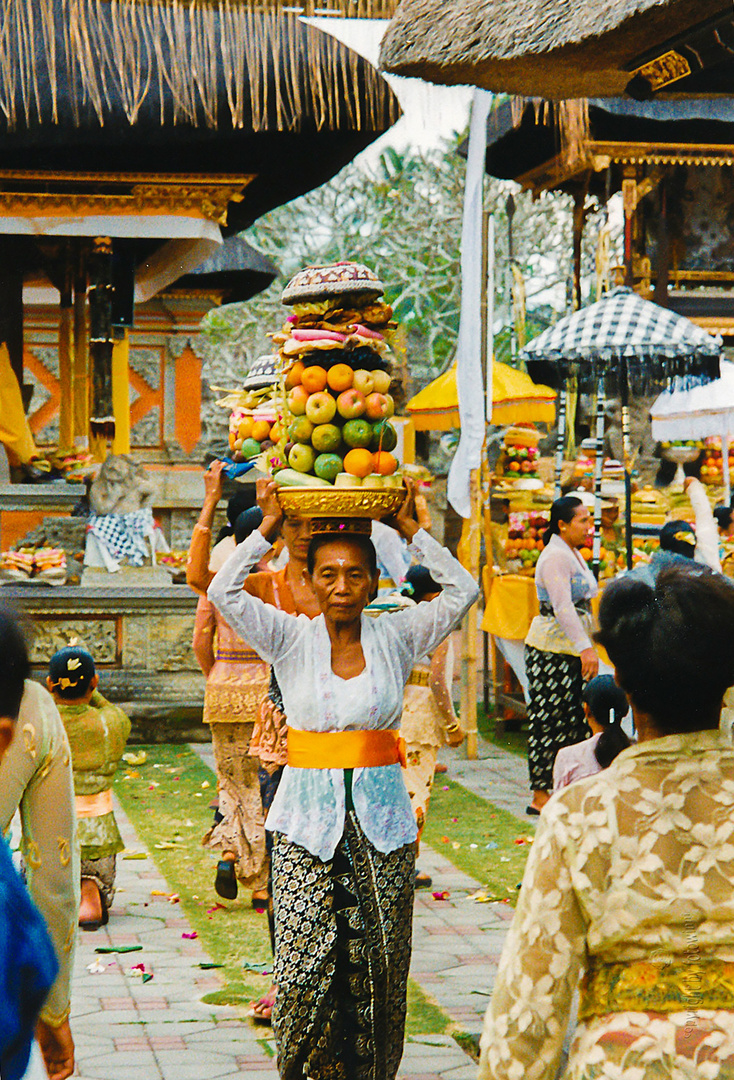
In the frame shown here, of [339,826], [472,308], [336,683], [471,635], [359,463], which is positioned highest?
[472,308]

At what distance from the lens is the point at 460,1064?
4465 mm

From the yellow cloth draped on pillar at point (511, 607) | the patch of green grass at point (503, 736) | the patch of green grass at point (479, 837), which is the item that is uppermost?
the yellow cloth draped on pillar at point (511, 607)

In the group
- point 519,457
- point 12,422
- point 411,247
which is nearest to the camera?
point 12,422

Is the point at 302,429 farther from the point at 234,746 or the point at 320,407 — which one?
the point at 234,746

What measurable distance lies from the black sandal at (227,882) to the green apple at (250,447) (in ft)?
7.09

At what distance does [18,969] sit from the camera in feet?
→ 7.02

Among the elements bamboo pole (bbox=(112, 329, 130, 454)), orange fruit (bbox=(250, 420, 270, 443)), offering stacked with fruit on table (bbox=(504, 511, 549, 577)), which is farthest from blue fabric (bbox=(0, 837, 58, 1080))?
bamboo pole (bbox=(112, 329, 130, 454))

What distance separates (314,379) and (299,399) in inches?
3.2

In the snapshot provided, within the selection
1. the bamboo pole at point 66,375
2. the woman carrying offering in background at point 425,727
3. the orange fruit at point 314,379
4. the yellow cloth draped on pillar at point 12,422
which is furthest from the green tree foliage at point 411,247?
the orange fruit at point 314,379

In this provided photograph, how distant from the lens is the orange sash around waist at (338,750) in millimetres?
3871

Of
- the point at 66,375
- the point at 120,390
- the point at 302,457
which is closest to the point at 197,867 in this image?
the point at 302,457

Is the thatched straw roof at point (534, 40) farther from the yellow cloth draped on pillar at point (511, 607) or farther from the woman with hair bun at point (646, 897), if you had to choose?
the yellow cloth draped on pillar at point (511, 607)

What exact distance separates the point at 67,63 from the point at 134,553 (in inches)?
154

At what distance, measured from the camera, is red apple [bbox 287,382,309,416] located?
4.14 metres
